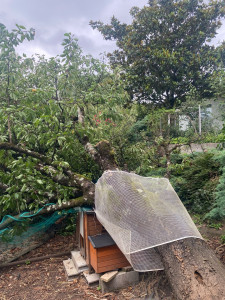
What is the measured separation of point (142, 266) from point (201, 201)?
10.6ft

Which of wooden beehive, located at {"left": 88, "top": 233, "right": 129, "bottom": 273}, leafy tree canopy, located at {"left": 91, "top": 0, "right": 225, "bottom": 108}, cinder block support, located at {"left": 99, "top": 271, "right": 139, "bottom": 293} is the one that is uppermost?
leafy tree canopy, located at {"left": 91, "top": 0, "right": 225, "bottom": 108}

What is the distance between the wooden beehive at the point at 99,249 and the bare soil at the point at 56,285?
276mm

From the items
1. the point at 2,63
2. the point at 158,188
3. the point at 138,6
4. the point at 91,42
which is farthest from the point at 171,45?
the point at 158,188

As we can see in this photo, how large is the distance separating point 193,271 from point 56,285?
186 centimetres

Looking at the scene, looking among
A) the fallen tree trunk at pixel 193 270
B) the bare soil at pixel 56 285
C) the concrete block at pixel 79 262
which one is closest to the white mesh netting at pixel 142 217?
the fallen tree trunk at pixel 193 270

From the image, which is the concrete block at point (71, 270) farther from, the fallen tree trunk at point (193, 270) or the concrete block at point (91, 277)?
the fallen tree trunk at point (193, 270)

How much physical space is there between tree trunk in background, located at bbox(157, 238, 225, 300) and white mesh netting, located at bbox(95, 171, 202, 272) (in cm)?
14

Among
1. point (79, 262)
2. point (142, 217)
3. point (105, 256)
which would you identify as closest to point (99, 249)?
point (105, 256)

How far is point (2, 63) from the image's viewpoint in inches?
123

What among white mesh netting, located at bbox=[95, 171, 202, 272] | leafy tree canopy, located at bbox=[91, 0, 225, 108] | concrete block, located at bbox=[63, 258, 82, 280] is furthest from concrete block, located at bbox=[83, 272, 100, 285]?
leafy tree canopy, located at bbox=[91, 0, 225, 108]

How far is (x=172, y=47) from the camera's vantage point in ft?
42.9

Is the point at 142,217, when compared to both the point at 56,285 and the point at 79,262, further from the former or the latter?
the point at 56,285

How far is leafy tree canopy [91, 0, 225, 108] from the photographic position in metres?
12.5

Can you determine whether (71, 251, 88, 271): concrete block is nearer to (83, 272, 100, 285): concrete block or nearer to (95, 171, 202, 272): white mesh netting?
(83, 272, 100, 285): concrete block
